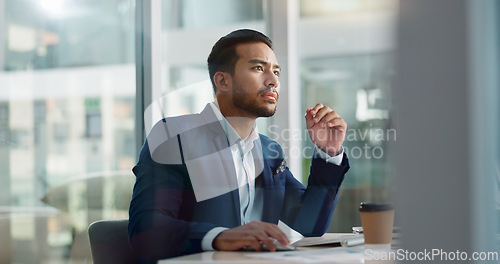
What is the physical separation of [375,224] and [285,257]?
0.91 feet

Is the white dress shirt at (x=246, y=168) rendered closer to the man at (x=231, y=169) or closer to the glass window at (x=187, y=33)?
the man at (x=231, y=169)

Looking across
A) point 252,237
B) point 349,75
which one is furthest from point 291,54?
point 252,237

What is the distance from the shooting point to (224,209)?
6.01 ft

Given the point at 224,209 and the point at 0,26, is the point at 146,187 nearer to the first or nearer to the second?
the point at 224,209

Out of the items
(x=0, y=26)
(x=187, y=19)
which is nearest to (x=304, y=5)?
(x=187, y=19)

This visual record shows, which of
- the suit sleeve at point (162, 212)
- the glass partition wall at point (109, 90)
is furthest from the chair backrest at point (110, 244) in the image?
the glass partition wall at point (109, 90)

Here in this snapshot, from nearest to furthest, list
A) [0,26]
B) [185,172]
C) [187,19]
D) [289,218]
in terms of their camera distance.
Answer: [185,172], [289,218], [0,26], [187,19]

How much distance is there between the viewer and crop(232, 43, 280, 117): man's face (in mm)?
1987

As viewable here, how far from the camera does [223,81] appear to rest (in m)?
2.11

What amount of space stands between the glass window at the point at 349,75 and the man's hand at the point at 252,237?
35.0 inches

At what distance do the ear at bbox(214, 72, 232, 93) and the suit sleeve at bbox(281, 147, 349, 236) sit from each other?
15.0 inches

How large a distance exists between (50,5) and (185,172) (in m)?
1.47

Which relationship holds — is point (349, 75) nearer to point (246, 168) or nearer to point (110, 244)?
point (246, 168)

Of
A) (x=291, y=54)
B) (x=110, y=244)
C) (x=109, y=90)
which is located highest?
(x=291, y=54)
